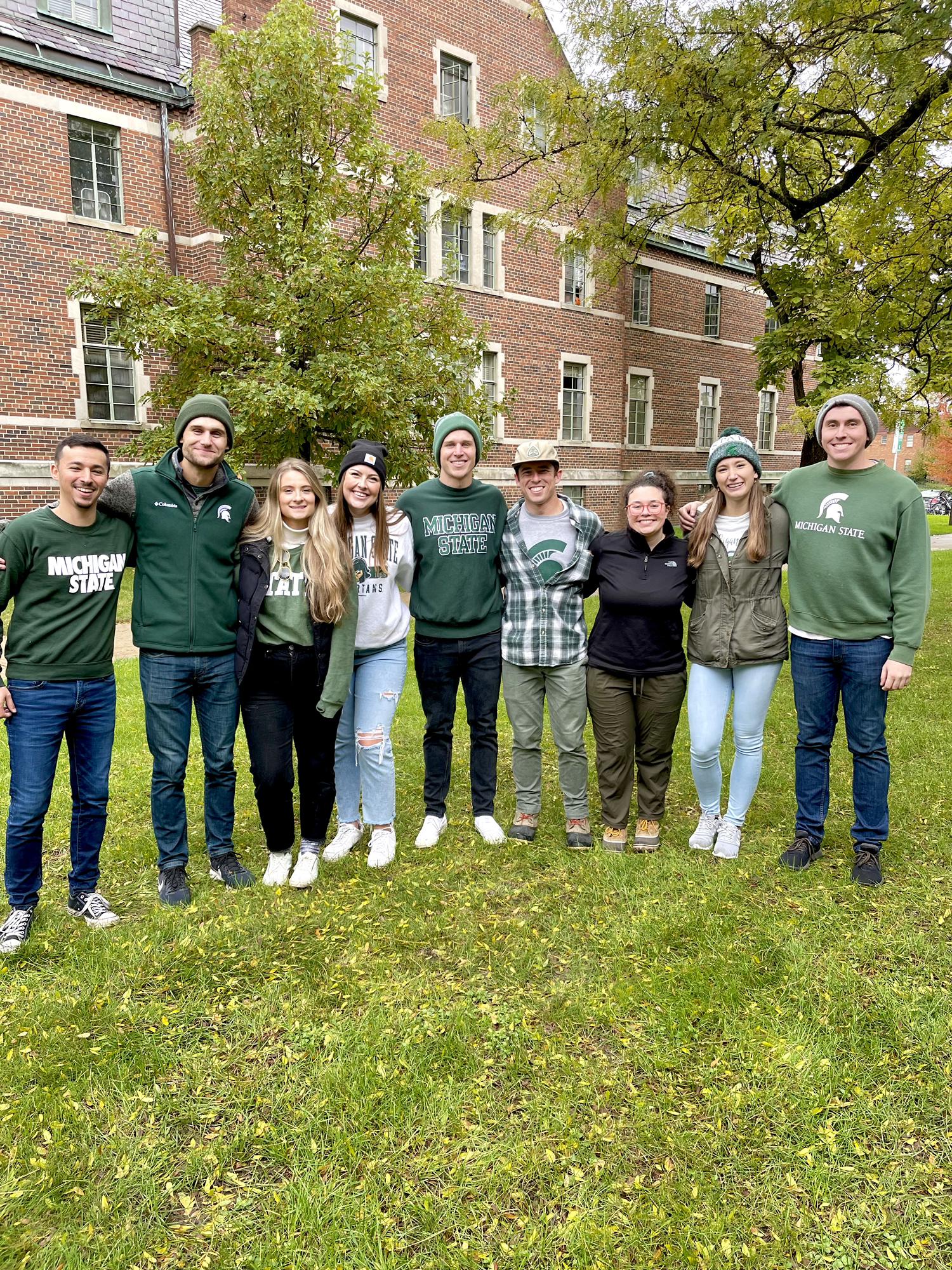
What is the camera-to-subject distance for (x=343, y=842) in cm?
488

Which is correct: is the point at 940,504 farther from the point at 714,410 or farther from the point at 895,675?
the point at 895,675

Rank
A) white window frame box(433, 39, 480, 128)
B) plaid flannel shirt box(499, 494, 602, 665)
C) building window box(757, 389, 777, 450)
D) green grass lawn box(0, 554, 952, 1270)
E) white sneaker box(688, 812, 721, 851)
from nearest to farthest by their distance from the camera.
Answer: green grass lawn box(0, 554, 952, 1270), plaid flannel shirt box(499, 494, 602, 665), white sneaker box(688, 812, 721, 851), white window frame box(433, 39, 480, 128), building window box(757, 389, 777, 450)

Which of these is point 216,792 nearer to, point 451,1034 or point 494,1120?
point 451,1034

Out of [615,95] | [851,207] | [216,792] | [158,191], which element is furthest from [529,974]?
[158,191]

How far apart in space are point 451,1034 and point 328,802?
1722 mm

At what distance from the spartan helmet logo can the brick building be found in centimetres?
761

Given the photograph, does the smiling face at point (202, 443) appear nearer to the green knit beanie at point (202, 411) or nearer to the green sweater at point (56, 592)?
the green knit beanie at point (202, 411)

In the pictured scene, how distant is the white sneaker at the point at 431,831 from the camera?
16.4 ft

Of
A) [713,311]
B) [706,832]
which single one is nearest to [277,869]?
[706,832]

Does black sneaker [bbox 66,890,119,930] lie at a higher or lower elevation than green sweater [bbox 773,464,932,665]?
lower

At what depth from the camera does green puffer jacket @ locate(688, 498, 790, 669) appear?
14.7 feet

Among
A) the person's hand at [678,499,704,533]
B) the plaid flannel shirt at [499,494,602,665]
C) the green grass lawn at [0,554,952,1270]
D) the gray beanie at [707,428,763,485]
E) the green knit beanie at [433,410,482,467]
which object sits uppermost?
the green knit beanie at [433,410,482,467]

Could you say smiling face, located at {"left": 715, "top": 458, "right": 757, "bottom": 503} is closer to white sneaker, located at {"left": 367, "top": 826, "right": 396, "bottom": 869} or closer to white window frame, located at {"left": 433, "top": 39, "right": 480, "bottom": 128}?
white sneaker, located at {"left": 367, "top": 826, "right": 396, "bottom": 869}

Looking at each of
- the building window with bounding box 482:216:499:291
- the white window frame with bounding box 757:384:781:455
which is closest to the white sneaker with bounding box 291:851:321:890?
the building window with bounding box 482:216:499:291
